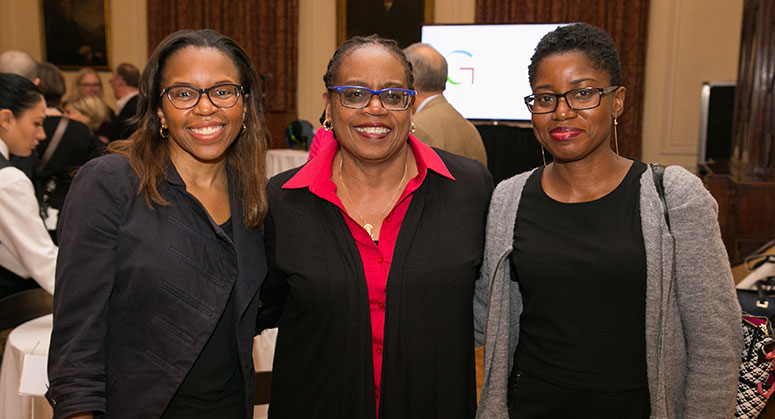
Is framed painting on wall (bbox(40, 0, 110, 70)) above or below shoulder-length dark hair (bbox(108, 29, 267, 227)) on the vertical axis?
above

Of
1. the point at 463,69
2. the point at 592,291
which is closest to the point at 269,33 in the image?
the point at 463,69

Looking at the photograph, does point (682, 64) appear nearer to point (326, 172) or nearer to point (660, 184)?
point (660, 184)

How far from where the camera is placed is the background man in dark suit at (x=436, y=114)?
130 inches

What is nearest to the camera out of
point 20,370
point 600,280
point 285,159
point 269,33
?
point 600,280

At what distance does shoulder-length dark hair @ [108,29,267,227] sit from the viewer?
61.5 inches

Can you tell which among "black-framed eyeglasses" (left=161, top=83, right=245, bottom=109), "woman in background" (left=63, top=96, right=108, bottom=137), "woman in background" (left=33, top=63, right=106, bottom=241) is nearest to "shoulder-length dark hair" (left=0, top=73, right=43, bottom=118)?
"woman in background" (left=33, top=63, right=106, bottom=241)

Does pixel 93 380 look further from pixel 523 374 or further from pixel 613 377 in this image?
pixel 613 377

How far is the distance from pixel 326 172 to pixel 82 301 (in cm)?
72

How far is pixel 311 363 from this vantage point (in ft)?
5.50

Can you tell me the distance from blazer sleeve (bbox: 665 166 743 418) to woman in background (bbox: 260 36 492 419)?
51cm

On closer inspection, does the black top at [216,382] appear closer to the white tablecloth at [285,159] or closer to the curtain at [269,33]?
the white tablecloth at [285,159]

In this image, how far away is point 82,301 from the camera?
140 centimetres

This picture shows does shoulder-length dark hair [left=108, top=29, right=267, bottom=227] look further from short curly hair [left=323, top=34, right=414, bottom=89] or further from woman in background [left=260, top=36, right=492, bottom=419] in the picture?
short curly hair [left=323, top=34, right=414, bottom=89]

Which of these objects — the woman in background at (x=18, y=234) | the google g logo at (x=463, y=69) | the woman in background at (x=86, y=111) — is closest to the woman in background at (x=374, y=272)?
the woman in background at (x=18, y=234)
